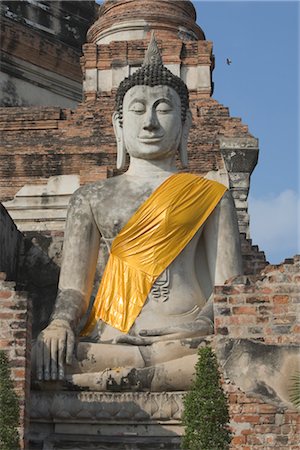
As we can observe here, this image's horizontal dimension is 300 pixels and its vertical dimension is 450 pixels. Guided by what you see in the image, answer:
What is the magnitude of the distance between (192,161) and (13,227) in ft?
11.1

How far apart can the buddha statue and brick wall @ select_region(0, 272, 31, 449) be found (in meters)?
0.86

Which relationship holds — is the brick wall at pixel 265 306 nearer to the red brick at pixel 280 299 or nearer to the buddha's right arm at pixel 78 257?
the red brick at pixel 280 299

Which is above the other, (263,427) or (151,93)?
(151,93)

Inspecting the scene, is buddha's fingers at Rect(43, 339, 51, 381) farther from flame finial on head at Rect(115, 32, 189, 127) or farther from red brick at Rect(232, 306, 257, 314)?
flame finial on head at Rect(115, 32, 189, 127)

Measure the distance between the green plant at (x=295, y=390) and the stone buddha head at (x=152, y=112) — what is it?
3129 millimetres

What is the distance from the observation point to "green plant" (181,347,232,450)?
6969mm

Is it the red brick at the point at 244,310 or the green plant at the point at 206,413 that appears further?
the red brick at the point at 244,310

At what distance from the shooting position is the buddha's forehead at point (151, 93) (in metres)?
9.92

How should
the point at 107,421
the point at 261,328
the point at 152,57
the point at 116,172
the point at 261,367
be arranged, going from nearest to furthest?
the point at 261,367
the point at 261,328
the point at 107,421
the point at 152,57
the point at 116,172

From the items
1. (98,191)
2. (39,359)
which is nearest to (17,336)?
(39,359)

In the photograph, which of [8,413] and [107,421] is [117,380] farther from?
[8,413]

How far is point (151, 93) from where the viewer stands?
391 inches

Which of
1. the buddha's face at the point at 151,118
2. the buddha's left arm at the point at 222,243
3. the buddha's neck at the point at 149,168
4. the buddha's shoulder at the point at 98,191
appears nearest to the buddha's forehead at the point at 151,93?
the buddha's face at the point at 151,118

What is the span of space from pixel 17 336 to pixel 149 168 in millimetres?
2781
